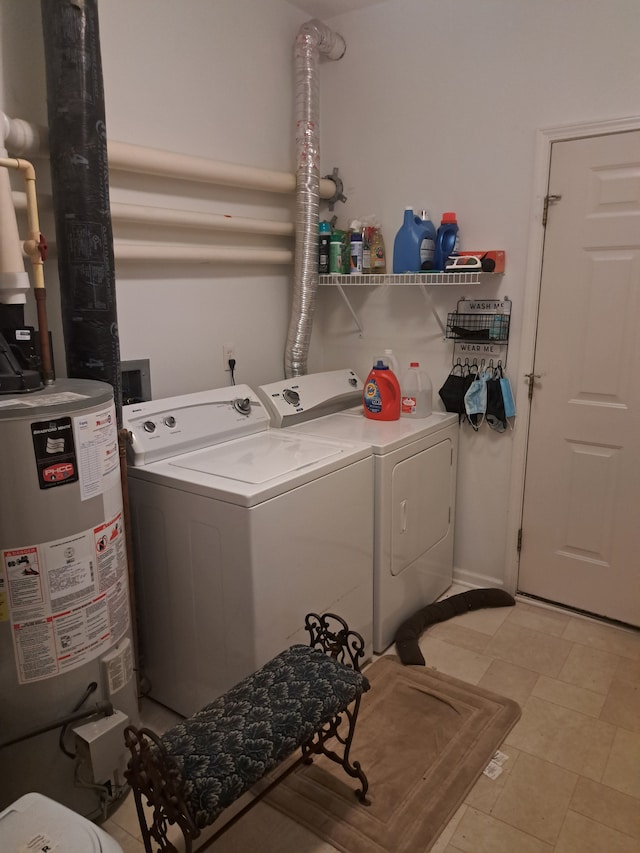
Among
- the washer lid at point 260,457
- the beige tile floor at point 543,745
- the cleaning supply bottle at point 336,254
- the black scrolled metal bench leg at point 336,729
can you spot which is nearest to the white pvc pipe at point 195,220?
the cleaning supply bottle at point 336,254

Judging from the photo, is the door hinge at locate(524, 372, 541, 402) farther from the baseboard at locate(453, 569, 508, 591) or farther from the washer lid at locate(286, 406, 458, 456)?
the baseboard at locate(453, 569, 508, 591)

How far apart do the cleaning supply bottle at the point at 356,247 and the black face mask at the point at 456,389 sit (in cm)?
69

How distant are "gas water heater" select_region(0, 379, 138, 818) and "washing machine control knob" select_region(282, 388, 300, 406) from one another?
1053 millimetres

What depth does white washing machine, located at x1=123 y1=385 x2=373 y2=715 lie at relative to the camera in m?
1.92

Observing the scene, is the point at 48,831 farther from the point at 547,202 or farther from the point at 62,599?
the point at 547,202

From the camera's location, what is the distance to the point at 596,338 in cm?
259

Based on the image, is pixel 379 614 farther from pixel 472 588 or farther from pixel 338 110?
pixel 338 110

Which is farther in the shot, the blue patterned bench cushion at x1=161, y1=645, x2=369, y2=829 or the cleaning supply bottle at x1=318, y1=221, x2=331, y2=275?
the cleaning supply bottle at x1=318, y1=221, x2=331, y2=275

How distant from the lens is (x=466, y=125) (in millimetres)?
2748

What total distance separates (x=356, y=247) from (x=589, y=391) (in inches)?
50.6

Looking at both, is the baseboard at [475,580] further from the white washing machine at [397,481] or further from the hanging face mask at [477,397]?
the hanging face mask at [477,397]

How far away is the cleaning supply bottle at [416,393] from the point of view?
2.90m

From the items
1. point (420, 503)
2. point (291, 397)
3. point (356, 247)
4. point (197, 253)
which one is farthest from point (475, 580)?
point (197, 253)

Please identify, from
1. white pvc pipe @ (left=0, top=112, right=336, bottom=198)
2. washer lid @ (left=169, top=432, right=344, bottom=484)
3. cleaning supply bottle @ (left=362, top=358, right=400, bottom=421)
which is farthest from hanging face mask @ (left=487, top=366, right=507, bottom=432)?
white pvc pipe @ (left=0, top=112, right=336, bottom=198)
